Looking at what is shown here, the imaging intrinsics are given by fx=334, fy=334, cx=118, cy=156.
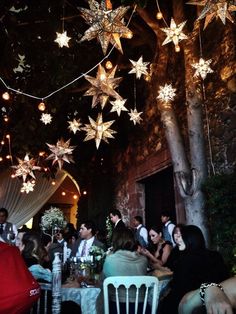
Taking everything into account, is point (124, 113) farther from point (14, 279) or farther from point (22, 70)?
point (14, 279)

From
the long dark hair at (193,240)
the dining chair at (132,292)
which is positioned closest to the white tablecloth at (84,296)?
the dining chair at (132,292)

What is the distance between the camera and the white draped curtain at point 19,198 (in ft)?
29.1

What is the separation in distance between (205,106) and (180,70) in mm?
1048

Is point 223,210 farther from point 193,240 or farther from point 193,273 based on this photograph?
point 193,273

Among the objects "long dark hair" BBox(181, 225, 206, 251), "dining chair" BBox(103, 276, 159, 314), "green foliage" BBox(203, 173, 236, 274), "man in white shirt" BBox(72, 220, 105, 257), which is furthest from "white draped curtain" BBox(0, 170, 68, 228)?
"long dark hair" BBox(181, 225, 206, 251)

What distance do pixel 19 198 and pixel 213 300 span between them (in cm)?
846

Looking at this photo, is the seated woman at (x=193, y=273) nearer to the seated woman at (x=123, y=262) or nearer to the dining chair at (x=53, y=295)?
the seated woman at (x=123, y=262)

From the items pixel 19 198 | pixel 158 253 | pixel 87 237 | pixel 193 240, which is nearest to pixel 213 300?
pixel 193 240

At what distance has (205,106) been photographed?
4.43 meters

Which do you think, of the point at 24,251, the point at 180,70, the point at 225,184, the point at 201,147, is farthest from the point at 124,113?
the point at 24,251

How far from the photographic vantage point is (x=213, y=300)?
43.1 inches

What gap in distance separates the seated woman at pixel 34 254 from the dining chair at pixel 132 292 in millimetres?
549

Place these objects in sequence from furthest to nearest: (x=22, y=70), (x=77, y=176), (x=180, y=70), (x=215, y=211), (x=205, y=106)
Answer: (x=77, y=176) → (x=22, y=70) → (x=180, y=70) → (x=205, y=106) → (x=215, y=211)

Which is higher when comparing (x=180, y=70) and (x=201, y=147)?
(x=180, y=70)
